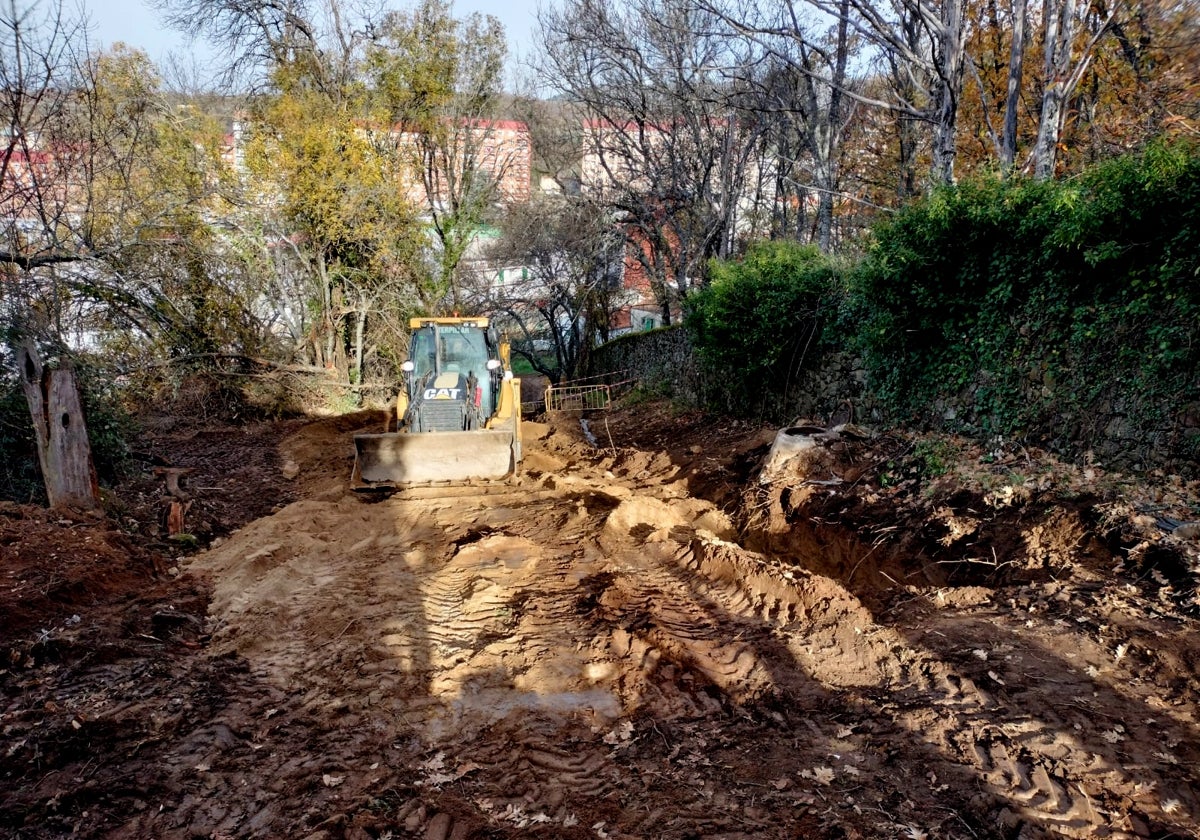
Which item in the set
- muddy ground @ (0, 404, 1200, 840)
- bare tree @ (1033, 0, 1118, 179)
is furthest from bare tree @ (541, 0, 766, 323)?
muddy ground @ (0, 404, 1200, 840)

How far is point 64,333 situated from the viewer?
8.34 m

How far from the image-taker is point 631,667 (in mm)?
4590

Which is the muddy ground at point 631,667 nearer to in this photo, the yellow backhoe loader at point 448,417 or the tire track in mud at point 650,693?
the tire track in mud at point 650,693

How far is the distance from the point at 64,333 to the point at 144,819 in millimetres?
7491

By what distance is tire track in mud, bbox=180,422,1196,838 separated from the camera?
126 inches

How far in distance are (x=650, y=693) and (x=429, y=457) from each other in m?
5.61

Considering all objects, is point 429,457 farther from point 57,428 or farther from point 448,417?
point 57,428

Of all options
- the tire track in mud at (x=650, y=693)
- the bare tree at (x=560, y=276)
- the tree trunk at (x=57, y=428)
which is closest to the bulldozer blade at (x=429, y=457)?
the tire track in mud at (x=650, y=693)

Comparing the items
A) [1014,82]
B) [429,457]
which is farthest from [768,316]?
[429,457]

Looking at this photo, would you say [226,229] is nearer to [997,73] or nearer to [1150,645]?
[1150,645]

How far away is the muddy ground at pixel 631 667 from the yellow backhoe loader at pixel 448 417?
130cm

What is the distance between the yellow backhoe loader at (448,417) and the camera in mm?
9000

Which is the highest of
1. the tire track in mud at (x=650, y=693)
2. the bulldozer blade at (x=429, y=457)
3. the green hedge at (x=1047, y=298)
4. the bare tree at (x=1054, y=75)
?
the bare tree at (x=1054, y=75)

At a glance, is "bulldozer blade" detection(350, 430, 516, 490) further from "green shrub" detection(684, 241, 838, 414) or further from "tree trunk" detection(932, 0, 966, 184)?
"tree trunk" detection(932, 0, 966, 184)
